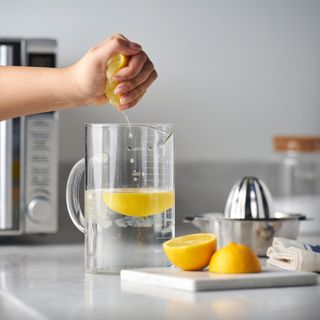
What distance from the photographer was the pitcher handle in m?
1.08

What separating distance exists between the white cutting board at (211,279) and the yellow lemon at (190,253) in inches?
0.5

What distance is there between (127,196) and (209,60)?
1.10 m

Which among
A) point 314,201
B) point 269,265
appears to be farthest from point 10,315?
point 314,201

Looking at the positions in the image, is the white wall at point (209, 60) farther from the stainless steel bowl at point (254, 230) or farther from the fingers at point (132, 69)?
the fingers at point (132, 69)

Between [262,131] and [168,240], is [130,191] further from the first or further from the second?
[262,131]

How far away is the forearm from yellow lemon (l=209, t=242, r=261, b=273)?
32 cm

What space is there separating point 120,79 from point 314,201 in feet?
3.12

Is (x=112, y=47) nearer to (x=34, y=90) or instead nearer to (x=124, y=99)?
(x=124, y=99)

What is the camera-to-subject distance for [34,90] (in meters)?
1.15

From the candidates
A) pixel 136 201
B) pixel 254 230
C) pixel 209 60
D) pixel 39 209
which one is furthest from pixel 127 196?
pixel 209 60

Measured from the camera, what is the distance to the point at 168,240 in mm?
1024

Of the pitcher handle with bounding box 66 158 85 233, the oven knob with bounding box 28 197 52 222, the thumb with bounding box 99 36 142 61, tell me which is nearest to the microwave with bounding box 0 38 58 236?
the oven knob with bounding box 28 197 52 222

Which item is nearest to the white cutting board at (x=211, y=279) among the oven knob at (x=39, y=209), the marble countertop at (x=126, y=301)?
the marble countertop at (x=126, y=301)

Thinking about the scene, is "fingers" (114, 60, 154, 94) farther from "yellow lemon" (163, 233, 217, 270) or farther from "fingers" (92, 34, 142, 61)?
"yellow lemon" (163, 233, 217, 270)
